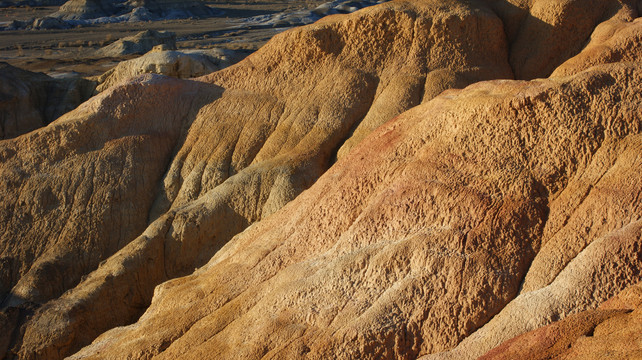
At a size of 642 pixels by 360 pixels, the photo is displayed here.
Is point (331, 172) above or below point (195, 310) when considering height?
above

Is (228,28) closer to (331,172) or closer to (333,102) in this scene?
(333,102)

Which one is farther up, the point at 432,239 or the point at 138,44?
the point at 138,44

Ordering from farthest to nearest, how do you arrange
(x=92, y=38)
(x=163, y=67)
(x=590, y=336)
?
1. (x=92, y=38)
2. (x=163, y=67)
3. (x=590, y=336)

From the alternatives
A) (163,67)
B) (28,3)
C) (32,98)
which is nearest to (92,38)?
(28,3)

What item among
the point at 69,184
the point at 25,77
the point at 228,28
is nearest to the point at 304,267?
the point at 69,184

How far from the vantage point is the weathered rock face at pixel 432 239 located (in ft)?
24.6

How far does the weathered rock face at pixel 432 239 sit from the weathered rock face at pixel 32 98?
952 cm

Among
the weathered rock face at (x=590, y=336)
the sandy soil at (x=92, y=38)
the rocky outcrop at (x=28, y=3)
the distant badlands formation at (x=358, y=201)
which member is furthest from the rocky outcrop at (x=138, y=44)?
the weathered rock face at (x=590, y=336)

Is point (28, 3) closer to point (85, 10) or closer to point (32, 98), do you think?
point (85, 10)

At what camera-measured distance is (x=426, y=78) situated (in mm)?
13750

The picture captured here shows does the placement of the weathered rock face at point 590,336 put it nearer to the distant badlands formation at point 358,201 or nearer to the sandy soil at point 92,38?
the distant badlands formation at point 358,201

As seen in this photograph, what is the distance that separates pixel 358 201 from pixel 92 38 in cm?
4462

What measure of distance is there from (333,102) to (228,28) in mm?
43174

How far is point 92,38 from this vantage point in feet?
166
